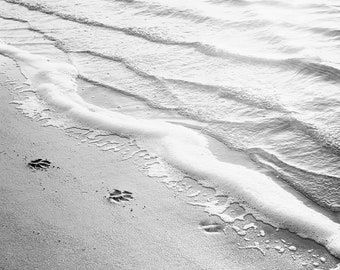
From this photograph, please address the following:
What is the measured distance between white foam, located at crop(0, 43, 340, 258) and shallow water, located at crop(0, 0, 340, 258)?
17cm

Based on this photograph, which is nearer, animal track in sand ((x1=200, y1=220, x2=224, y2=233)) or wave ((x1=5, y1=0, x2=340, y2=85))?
animal track in sand ((x1=200, y1=220, x2=224, y2=233))

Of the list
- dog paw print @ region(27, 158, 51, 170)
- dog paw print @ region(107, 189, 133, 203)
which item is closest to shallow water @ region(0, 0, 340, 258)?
→ dog paw print @ region(107, 189, 133, 203)

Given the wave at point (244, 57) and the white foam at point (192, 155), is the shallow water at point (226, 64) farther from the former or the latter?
the white foam at point (192, 155)

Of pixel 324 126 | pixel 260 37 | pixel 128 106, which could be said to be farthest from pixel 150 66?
pixel 324 126

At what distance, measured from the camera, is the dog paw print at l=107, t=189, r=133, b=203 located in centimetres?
317

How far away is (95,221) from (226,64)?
324cm

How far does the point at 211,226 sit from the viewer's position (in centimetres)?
291

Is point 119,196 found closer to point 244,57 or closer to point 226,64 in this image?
point 226,64

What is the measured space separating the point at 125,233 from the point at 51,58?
387 centimetres

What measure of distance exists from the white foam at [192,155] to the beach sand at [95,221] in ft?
0.79

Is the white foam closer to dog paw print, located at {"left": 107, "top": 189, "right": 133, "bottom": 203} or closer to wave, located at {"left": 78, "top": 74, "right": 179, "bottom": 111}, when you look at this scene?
wave, located at {"left": 78, "top": 74, "right": 179, "bottom": 111}

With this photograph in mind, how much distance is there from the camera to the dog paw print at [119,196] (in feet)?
10.4

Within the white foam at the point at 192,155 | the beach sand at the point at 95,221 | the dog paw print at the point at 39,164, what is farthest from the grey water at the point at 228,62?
the dog paw print at the point at 39,164

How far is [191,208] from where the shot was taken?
3.08m
